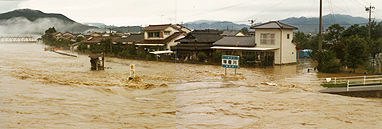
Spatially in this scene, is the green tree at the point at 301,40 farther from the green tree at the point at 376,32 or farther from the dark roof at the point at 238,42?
the dark roof at the point at 238,42

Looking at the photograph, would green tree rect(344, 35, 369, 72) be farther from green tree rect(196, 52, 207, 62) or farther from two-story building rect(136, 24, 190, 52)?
two-story building rect(136, 24, 190, 52)

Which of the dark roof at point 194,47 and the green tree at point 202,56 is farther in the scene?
the dark roof at point 194,47

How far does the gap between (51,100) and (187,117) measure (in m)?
3.17

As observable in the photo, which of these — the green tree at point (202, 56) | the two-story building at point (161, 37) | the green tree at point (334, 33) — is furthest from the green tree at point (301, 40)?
the green tree at point (202, 56)

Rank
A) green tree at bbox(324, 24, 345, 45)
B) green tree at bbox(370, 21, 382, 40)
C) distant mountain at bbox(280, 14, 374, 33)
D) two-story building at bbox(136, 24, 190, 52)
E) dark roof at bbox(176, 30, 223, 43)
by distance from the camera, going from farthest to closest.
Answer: distant mountain at bbox(280, 14, 374, 33) → two-story building at bbox(136, 24, 190, 52) → dark roof at bbox(176, 30, 223, 43) → green tree at bbox(324, 24, 345, 45) → green tree at bbox(370, 21, 382, 40)

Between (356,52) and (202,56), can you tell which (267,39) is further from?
(356,52)

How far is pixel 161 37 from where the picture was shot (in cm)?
2872

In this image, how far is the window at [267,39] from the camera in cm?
2166

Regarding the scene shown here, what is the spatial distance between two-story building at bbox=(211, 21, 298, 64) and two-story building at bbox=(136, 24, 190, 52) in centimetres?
612

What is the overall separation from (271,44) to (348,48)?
6.83m

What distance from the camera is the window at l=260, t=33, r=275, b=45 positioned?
71.1 ft

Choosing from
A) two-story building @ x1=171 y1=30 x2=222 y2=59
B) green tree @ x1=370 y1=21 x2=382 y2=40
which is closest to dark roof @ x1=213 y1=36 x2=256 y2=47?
two-story building @ x1=171 y1=30 x2=222 y2=59

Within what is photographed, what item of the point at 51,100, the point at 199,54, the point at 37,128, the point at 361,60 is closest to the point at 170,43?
the point at 199,54

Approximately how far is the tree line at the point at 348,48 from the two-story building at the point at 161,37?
41.4 feet
